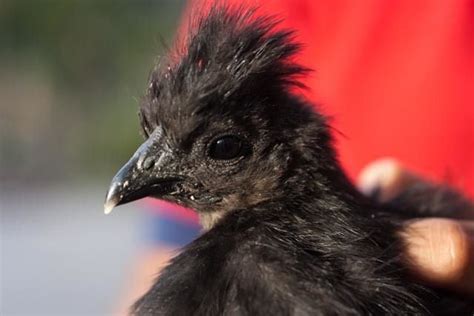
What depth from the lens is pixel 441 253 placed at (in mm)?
2498

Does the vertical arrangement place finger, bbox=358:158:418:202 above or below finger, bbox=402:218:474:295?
above

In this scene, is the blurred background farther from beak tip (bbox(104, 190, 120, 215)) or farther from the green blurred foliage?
beak tip (bbox(104, 190, 120, 215))

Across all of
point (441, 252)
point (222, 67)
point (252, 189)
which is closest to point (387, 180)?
point (441, 252)

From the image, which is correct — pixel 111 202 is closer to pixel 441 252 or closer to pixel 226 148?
pixel 226 148

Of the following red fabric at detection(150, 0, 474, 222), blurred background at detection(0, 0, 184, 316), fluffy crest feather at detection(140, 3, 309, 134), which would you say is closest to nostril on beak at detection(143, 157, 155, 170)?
fluffy crest feather at detection(140, 3, 309, 134)

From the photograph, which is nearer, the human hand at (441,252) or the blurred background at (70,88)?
the human hand at (441,252)

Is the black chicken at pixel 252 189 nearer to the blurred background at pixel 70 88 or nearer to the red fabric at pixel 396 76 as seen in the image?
the red fabric at pixel 396 76

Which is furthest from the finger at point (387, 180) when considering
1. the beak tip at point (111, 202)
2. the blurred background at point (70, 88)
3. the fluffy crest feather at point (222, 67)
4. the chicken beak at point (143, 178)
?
the blurred background at point (70, 88)

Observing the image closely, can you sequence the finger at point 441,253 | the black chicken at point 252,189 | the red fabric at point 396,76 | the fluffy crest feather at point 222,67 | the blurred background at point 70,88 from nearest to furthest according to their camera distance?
the black chicken at point 252,189
the fluffy crest feather at point 222,67
the finger at point 441,253
the red fabric at point 396,76
the blurred background at point 70,88

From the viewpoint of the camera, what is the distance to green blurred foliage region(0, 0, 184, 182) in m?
15.3

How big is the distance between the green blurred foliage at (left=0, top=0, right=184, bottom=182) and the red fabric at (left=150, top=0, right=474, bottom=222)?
1167 cm

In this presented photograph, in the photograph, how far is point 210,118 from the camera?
2.37 m

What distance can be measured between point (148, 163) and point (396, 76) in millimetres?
1405

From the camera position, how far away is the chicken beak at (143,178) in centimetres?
242
